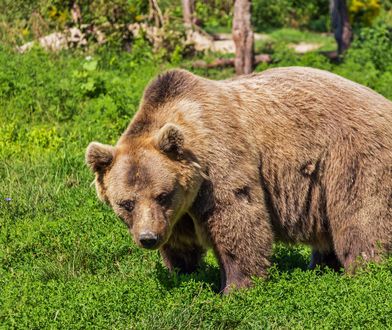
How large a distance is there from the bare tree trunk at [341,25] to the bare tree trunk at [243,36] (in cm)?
222

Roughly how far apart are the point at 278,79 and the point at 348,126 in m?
0.63

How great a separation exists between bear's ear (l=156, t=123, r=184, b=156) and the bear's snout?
0.55 metres

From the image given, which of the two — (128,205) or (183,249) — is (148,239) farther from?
(183,249)

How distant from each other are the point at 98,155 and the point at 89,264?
4.31ft

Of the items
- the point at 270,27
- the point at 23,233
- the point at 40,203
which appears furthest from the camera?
the point at 270,27

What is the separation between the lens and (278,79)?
20.7 ft

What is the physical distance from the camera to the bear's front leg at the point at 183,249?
234 inches

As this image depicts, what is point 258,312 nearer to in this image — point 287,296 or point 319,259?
point 287,296

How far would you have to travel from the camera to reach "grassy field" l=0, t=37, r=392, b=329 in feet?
17.4

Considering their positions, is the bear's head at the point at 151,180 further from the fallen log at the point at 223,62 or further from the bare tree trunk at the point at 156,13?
the bare tree trunk at the point at 156,13

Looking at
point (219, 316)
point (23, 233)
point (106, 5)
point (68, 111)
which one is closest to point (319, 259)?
point (219, 316)

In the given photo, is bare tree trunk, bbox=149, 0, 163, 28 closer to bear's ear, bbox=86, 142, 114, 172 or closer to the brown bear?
the brown bear

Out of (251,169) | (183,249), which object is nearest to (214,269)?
(183,249)

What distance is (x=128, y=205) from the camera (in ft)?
18.3
